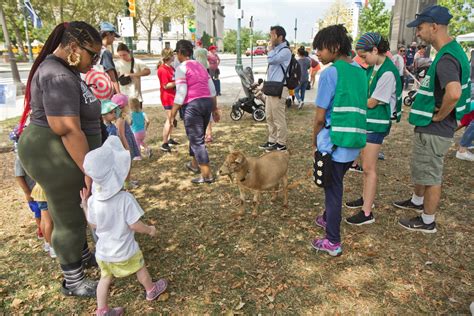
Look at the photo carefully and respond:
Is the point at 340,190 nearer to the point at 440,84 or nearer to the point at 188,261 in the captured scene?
the point at 440,84

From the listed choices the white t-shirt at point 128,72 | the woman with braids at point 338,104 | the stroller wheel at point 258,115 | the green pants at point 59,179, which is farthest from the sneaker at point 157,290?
the stroller wheel at point 258,115

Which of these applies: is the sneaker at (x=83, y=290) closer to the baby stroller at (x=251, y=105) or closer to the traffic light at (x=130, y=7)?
the baby stroller at (x=251, y=105)

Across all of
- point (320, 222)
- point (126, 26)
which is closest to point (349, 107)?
point (320, 222)

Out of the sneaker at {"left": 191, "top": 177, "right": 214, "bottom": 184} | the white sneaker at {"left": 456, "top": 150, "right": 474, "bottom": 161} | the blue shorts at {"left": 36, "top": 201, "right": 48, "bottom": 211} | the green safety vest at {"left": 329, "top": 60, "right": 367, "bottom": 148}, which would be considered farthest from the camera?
the white sneaker at {"left": 456, "top": 150, "right": 474, "bottom": 161}

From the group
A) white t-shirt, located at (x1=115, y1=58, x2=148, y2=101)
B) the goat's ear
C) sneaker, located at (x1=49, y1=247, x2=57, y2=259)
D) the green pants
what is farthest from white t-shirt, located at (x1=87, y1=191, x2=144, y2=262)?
white t-shirt, located at (x1=115, y1=58, x2=148, y2=101)

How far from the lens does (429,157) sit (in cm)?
360

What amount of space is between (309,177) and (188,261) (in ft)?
9.51

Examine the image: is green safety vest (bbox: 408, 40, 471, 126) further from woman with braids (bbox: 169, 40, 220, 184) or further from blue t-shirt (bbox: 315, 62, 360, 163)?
woman with braids (bbox: 169, 40, 220, 184)

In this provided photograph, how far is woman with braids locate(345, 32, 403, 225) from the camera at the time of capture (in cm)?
361

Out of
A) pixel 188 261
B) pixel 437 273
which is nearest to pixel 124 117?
pixel 188 261

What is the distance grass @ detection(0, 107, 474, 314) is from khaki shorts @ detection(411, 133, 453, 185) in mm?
745

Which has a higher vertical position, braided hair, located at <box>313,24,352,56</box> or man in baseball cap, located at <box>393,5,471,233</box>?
braided hair, located at <box>313,24,352,56</box>

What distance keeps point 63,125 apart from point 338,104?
2.26m

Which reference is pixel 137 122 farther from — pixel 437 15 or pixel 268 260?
pixel 437 15
